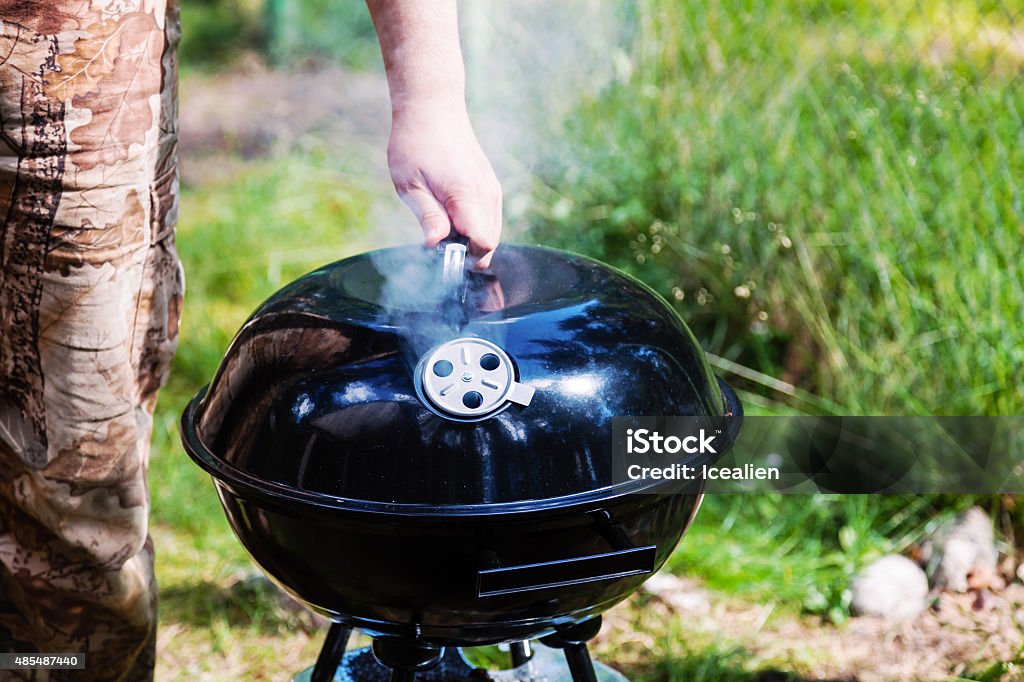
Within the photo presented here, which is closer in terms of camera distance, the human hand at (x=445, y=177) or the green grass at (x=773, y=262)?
the human hand at (x=445, y=177)

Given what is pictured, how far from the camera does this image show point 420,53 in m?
1.59

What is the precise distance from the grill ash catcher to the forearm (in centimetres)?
24

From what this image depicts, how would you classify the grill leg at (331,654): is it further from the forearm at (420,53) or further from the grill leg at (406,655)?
the forearm at (420,53)

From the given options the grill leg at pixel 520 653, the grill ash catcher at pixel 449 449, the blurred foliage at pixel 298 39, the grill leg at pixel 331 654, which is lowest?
the grill leg at pixel 520 653

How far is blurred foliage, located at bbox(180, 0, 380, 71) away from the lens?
652 centimetres

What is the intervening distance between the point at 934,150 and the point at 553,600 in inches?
82.3

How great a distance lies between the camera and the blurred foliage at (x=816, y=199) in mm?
2818

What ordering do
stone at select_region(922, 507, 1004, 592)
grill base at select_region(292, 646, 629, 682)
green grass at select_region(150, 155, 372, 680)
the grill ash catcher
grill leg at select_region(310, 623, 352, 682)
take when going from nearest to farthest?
the grill ash catcher → grill leg at select_region(310, 623, 352, 682) → grill base at select_region(292, 646, 629, 682) → green grass at select_region(150, 155, 372, 680) → stone at select_region(922, 507, 1004, 592)

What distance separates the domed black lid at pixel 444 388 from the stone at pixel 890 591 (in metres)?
1.27

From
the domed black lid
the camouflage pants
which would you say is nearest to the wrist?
the domed black lid

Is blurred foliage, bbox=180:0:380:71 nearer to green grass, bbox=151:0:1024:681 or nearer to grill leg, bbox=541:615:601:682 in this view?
green grass, bbox=151:0:1024:681

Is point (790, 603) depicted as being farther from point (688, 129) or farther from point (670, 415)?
point (688, 129)

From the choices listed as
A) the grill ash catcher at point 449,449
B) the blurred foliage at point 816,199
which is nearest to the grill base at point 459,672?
the grill ash catcher at point 449,449

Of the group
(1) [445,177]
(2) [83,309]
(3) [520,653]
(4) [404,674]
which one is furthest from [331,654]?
(1) [445,177]
